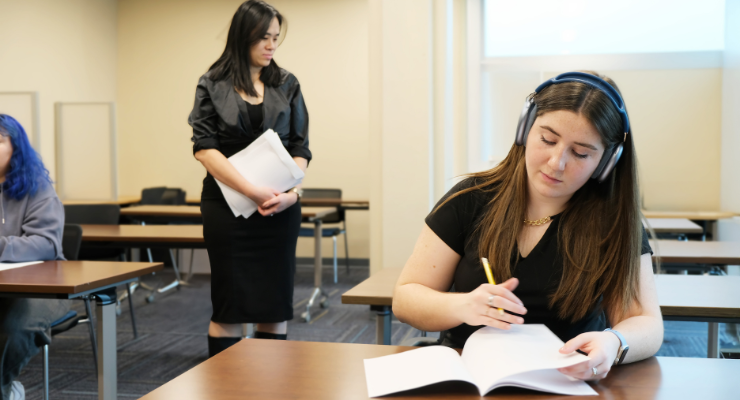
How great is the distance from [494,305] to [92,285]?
4.29ft

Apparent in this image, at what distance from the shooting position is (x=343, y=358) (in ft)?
3.44

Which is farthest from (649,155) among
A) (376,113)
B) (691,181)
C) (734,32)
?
(376,113)

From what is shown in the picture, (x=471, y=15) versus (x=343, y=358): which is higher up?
(x=471, y=15)

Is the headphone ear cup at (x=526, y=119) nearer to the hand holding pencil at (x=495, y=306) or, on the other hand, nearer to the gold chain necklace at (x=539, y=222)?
the gold chain necklace at (x=539, y=222)

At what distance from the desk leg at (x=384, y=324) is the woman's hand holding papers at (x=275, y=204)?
0.59 metres

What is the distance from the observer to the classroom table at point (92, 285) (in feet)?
5.64

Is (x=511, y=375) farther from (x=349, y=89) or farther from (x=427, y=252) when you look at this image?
Answer: (x=349, y=89)

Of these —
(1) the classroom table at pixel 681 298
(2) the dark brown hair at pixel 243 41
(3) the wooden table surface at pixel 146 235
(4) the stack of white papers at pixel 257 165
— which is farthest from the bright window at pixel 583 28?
(1) the classroom table at pixel 681 298

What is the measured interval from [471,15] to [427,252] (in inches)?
163

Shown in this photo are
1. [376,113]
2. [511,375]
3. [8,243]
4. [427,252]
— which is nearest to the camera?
[511,375]

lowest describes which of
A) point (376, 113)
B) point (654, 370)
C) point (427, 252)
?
point (654, 370)

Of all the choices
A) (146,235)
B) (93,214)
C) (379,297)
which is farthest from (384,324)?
(93,214)

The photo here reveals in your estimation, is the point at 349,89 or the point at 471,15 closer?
the point at 471,15

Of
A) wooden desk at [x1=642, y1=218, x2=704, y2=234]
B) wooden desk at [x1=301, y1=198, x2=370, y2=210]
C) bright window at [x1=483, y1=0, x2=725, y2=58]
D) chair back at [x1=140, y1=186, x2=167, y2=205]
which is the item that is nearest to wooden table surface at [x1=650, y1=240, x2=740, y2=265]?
wooden desk at [x1=642, y1=218, x2=704, y2=234]
